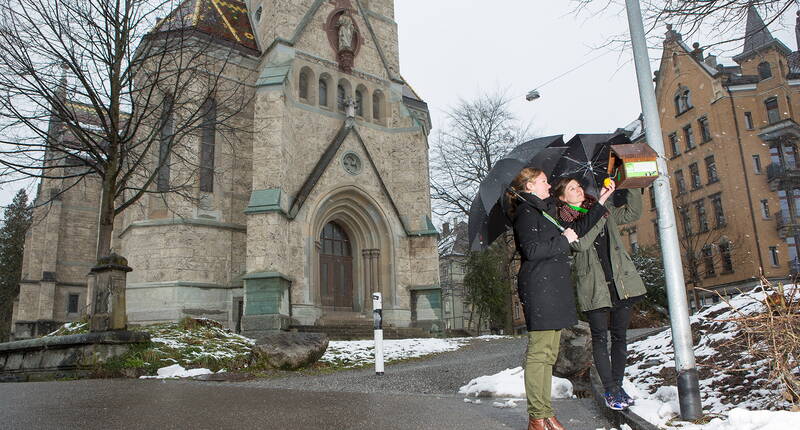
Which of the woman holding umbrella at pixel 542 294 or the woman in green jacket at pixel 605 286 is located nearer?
the woman holding umbrella at pixel 542 294

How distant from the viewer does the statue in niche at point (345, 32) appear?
21000mm

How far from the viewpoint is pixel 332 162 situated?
1948cm

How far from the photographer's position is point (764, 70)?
34.1 meters

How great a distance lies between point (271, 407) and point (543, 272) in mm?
3110

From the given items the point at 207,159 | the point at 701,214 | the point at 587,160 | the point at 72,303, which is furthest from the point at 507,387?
the point at 701,214

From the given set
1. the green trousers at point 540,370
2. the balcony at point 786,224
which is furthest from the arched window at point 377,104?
the balcony at point 786,224

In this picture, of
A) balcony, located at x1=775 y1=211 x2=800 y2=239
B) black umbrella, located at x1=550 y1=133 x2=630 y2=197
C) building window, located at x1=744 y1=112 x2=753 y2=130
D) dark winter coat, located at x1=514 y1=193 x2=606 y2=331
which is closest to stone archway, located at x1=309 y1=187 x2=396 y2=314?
black umbrella, located at x1=550 y1=133 x2=630 y2=197

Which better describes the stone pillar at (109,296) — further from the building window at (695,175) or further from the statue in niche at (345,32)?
the building window at (695,175)

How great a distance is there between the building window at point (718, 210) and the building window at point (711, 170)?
92cm

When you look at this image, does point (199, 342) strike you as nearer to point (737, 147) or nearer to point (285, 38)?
point (285, 38)

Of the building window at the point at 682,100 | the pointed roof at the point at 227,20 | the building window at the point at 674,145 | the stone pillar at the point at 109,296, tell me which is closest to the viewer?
the stone pillar at the point at 109,296

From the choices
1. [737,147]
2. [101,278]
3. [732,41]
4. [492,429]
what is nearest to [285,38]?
[101,278]

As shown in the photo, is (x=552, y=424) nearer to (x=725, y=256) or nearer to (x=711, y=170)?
(x=725, y=256)

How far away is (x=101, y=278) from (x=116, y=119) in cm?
335
